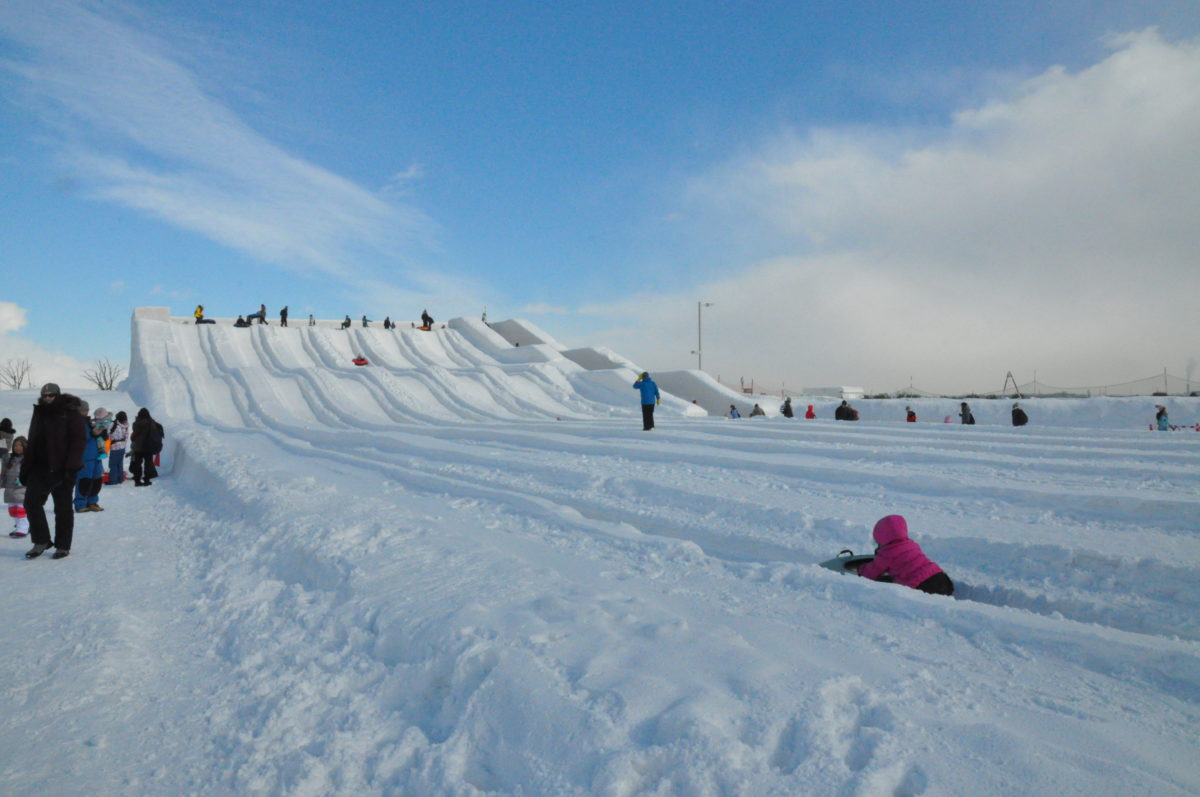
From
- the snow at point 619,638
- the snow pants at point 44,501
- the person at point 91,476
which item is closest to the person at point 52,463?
the snow pants at point 44,501

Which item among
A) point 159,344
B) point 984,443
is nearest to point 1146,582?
point 984,443

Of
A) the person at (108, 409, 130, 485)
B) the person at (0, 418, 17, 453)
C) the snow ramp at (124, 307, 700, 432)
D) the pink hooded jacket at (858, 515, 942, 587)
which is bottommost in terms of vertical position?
the pink hooded jacket at (858, 515, 942, 587)

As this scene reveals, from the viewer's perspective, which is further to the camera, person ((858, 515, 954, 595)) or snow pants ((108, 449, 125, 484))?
snow pants ((108, 449, 125, 484))

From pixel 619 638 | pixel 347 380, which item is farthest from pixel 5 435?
pixel 347 380

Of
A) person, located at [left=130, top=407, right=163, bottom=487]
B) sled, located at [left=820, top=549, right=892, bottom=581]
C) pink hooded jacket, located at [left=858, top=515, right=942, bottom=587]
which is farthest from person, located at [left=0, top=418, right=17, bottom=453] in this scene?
pink hooded jacket, located at [left=858, top=515, right=942, bottom=587]

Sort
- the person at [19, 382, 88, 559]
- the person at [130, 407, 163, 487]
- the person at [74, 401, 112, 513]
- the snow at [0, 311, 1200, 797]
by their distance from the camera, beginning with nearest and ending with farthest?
the snow at [0, 311, 1200, 797], the person at [19, 382, 88, 559], the person at [74, 401, 112, 513], the person at [130, 407, 163, 487]

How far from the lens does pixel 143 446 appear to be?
10.4 meters

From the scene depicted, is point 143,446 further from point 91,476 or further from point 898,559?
point 898,559

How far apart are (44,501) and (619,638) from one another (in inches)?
218

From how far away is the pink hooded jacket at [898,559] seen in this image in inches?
171

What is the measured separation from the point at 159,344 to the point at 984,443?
105 ft

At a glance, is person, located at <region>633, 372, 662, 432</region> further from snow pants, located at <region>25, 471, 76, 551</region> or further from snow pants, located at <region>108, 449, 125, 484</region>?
snow pants, located at <region>25, 471, 76, 551</region>

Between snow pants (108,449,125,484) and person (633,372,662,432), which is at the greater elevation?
person (633,372,662,432)

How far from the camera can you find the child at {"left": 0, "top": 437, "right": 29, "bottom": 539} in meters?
6.96
